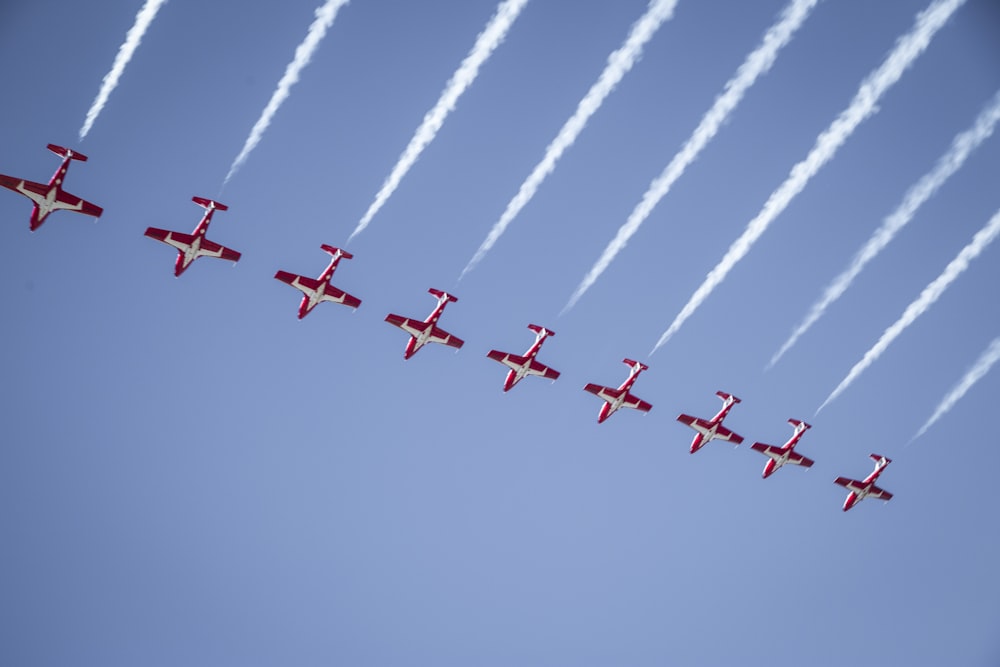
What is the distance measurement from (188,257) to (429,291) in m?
12.8

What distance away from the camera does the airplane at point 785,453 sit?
59.2 m

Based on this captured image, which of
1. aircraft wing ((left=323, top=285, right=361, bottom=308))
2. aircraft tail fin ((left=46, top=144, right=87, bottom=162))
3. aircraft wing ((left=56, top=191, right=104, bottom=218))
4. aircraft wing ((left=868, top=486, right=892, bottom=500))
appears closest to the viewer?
aircraft tail fin ((left=46, top=144, right=87, bottom=162))

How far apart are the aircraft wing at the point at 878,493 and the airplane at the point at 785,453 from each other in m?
5.79

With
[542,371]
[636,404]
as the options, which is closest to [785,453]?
[636,404]

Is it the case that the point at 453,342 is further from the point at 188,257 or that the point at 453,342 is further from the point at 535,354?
the point at 188,257

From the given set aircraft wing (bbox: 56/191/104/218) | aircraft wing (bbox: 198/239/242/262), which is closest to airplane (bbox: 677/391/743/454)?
aircraft wing (bbox: 198/239/242/262)

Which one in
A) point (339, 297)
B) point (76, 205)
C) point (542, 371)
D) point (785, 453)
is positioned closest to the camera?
point (76, 205)

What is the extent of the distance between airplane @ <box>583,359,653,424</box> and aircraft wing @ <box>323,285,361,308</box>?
47.3 feet

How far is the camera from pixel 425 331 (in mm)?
52031

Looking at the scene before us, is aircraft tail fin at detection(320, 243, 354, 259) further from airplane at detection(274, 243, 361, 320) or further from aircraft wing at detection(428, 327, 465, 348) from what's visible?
aircraft wing at detection(428, 327, 465, 348)

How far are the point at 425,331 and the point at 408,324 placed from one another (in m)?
1.04

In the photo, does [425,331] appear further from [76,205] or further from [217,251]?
[76,205]

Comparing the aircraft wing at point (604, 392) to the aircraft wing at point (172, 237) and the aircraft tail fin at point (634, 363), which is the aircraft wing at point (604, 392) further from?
the aircraft wing at point (172, 237)

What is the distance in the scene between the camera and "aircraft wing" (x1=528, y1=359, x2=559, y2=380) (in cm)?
5434
